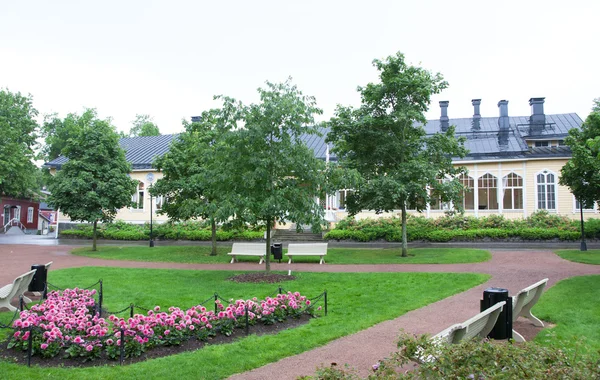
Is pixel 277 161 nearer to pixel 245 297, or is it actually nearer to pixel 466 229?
pixel 245 297

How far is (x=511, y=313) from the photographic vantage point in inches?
255

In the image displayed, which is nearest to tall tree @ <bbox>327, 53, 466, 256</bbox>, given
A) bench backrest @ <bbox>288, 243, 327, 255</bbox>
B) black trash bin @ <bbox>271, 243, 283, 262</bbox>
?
bench backrest @ <bbox>288, 243, 327, 255</bbox>

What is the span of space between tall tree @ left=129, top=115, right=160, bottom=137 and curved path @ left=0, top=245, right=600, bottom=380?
41441 millimetres

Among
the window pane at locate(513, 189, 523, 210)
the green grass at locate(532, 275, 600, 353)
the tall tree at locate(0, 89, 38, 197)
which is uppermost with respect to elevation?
the tall tree at locate(0, 89, 38, 197)

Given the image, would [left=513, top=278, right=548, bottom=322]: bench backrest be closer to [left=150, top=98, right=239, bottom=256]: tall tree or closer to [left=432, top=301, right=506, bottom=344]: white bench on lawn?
[left=432, top=301, right=506, bottom=344]: white bench on lawn

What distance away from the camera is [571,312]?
823 centimetres

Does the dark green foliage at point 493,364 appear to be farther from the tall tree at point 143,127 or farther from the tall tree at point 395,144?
the tall tree at point 143,127

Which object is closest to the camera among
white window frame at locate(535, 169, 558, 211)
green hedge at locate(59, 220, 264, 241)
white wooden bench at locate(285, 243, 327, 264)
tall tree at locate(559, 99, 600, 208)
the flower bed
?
the flower bed

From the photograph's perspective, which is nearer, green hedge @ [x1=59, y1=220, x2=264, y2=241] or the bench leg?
the bench leg

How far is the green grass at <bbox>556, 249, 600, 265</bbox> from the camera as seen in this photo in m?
16.2

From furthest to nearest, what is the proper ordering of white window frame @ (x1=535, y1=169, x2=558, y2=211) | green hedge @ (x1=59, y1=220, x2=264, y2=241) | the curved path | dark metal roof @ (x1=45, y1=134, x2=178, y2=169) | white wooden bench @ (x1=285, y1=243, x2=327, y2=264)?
dark metal roof @ (x1=45, y1=134, x2=178, y2=169) < white window frame @ (x1=535, y1=169, x2=558, y2=211) < green hedge @ (x1=59, y1=220, x2=264, y2=241) < white wooden bench @ (x1=285, y1=243, x2=327, y2=264) < the curved path

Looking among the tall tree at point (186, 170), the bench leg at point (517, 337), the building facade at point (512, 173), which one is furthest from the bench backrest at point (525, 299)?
the building facade at point (512, 173)

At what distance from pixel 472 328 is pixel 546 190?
25969 millimetres

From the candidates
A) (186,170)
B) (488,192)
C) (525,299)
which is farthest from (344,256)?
(488,192)
